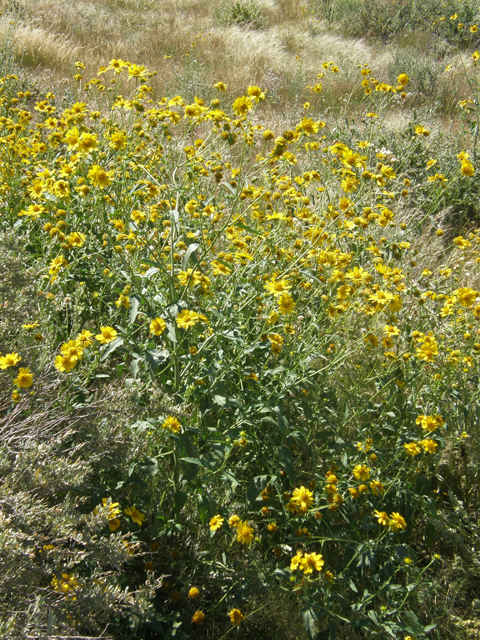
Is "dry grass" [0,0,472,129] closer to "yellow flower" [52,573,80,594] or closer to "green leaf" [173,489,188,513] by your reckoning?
"green leaf" [173,489,188,513]

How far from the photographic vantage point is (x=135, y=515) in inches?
68.7

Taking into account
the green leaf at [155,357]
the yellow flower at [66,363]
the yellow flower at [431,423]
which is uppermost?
the green leaf at [155,357]

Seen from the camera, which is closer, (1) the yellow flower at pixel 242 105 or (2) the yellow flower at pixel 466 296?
(1) the yellow flower at pixel 242 105

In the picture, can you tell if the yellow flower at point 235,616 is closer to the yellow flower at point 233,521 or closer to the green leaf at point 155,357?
the yellow flower at point 233,521

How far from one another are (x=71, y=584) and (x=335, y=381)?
5.64 feet

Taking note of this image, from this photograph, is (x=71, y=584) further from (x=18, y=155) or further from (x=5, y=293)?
(x=18, y=155)

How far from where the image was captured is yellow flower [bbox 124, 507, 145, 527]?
173 cm

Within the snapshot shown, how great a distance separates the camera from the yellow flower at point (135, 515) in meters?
1.73

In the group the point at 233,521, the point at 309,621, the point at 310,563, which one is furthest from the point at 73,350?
the point at 309,621

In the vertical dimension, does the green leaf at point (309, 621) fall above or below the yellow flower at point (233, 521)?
below

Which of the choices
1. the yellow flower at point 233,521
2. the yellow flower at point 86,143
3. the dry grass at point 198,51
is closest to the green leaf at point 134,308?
the yellow flower at point 86,143

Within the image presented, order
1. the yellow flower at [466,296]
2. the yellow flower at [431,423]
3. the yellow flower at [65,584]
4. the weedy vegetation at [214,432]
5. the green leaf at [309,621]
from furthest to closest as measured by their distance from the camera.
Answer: the yellow flower at [466,296] < the yellow flower at [431,423] < the green leaf at [309,621] < the weedy vegetation at [214,432] < the yellow flower at [65,584]

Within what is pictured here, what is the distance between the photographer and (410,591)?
5.97 feet

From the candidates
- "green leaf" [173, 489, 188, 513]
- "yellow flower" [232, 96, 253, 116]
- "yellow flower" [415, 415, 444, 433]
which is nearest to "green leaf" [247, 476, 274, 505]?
"green leaf" [173, 489, 188, 513]
